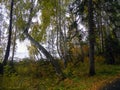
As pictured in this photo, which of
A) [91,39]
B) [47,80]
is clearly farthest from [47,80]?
[91,39]

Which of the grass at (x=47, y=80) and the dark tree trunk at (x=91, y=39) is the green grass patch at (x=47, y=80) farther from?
the dark tree trunk at (x=91, y=39)

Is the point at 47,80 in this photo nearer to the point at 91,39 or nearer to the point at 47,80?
the point at 47,80

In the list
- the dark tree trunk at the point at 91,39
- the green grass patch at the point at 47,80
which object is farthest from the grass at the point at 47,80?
the dark tree trunk at the point at 91,39

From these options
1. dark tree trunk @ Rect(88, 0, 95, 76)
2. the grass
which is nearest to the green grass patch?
the grass

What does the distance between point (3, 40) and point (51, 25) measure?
25.6ft

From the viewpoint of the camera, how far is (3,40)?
42312mm

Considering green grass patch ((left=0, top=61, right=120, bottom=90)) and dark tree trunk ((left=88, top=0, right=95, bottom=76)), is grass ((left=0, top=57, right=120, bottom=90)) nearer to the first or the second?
green grass patch ((left=0, top=61, right=120, bottom=90))

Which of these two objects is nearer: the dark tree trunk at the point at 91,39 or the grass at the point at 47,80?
the grass at the point at 47,80

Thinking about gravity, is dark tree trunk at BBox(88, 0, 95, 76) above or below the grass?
above

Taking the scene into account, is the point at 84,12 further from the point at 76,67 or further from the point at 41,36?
the point at 41,36

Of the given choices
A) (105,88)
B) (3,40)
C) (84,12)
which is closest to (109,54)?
(84,12)

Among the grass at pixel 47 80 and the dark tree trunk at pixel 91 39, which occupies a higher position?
the dark tree trunk at pixel 91 39

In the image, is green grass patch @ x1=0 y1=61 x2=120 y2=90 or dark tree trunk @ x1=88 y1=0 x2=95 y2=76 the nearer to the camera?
green grass patch @ x1=0 y1=61 x2=120 y2=90

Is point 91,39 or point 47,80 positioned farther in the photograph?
point 91,39
